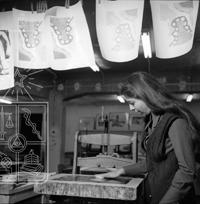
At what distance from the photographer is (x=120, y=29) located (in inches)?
85.0

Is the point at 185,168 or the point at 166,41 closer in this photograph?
the point at 185,168

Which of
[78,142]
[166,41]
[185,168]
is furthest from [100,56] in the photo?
[185,168]

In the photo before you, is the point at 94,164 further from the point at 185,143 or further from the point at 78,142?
the point at 185,143

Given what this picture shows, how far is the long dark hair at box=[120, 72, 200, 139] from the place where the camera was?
1.51 metres

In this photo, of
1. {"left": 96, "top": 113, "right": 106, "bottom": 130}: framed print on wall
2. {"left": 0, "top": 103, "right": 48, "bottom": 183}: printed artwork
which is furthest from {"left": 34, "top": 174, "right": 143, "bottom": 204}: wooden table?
{"left": 0, "top": 103, "right": 48, "bottom": 183}: printed artwork

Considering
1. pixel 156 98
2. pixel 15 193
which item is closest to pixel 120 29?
pixel 156 98

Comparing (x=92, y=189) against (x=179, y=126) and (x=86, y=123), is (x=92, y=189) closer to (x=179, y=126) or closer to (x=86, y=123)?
(x=179, y=126)

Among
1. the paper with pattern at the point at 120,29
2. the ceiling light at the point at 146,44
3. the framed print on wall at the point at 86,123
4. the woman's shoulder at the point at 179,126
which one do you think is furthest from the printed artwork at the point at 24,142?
the woman's shoulder at the point at 179,126

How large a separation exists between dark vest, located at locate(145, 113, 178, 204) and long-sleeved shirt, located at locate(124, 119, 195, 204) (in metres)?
0.04

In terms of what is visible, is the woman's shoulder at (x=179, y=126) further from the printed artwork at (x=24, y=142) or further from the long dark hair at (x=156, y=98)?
the printed artwork at (x=24, y=142)

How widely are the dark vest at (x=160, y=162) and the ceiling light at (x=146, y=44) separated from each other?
753 mm

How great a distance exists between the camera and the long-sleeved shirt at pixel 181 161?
54.9 inches

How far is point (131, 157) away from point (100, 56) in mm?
751

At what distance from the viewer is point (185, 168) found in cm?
139
